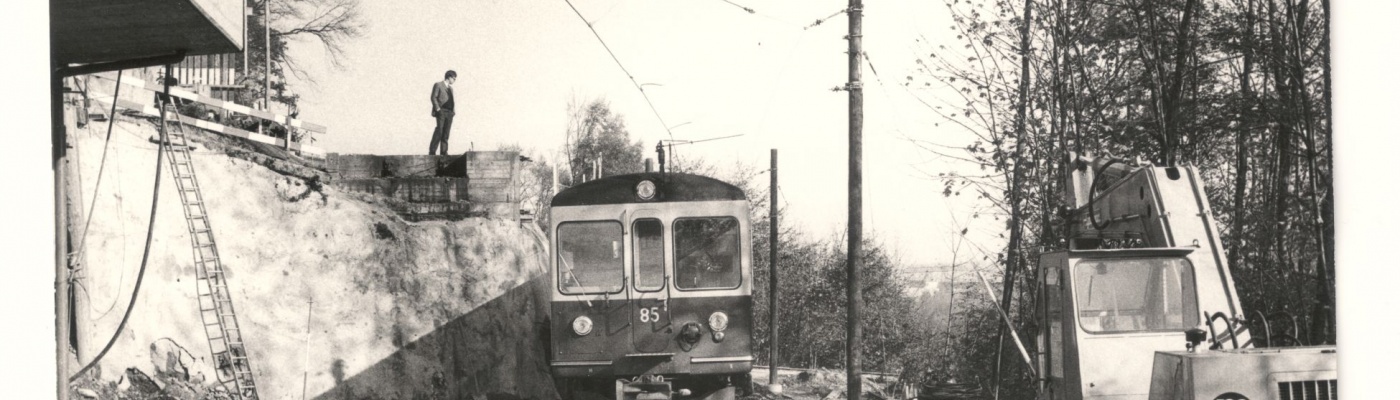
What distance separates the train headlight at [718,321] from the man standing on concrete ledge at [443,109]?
10.4 feet

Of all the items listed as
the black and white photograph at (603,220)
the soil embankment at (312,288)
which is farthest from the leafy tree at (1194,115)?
the soil embankment at (312,288)

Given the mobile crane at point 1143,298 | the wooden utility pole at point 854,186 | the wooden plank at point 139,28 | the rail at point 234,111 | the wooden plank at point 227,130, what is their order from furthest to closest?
the wooden utility pole at point 854,186
the wooden plank at point 227,130
the rail at point 234,111
the mobile crane at point 1143,298
the wooden plank at point 139,28

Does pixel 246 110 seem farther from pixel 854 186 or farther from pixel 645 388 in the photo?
pixel 854 186

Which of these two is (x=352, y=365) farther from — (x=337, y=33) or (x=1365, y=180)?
(x=1365, y=180)

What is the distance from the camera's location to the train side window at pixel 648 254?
10352mm

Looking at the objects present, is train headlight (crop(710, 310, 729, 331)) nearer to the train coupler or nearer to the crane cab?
the train coupler

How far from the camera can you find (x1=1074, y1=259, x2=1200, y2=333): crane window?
6.19 metres

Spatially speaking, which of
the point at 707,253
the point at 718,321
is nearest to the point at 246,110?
the point at 707,253

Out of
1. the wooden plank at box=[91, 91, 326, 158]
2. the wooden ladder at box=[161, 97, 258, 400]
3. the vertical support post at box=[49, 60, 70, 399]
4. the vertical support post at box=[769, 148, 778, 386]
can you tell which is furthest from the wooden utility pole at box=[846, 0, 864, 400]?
the vertical support post at box=[49, 60, 70, 399]

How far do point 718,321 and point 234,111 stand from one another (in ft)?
21.0

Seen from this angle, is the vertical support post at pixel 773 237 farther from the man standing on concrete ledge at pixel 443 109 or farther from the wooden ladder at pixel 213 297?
the wooden ladder at pixel 213 297

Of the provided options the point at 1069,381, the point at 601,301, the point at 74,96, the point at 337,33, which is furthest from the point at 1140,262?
the point at 74,96

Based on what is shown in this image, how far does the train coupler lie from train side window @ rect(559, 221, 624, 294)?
0.86m

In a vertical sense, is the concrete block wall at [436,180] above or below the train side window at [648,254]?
above
